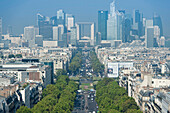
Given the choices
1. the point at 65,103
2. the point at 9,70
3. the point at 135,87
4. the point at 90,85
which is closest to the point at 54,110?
the point at 65,103

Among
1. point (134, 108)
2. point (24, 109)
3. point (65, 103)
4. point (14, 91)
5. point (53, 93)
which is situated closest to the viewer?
point (24, 109)

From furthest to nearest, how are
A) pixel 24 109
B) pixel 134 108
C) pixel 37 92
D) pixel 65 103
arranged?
pixel 37 92 < pixel 65 103 < pixel 134 108 < pixel 24 109

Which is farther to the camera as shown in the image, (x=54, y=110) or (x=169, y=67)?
(x=169, y=67)

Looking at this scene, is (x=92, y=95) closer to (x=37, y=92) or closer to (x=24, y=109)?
(x=37, y=92)

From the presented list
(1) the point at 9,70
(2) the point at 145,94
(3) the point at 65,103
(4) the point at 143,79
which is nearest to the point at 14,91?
(3) the point at 65,103

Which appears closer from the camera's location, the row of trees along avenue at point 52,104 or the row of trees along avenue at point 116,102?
the row of trees along avenue at point 52,104

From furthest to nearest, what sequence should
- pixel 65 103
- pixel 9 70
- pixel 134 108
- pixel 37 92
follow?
pixel 9 70
pixel 37 92
pixel 65 103
pixel 134 108

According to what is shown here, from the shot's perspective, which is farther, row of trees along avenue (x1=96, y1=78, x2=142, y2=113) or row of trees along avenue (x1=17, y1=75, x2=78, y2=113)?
row of trees along avenue (x1=96, y1=78, x2=142, y2=113)

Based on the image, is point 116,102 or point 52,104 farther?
point 116,102

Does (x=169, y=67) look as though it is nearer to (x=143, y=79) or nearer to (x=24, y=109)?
(x=143, y=79)
